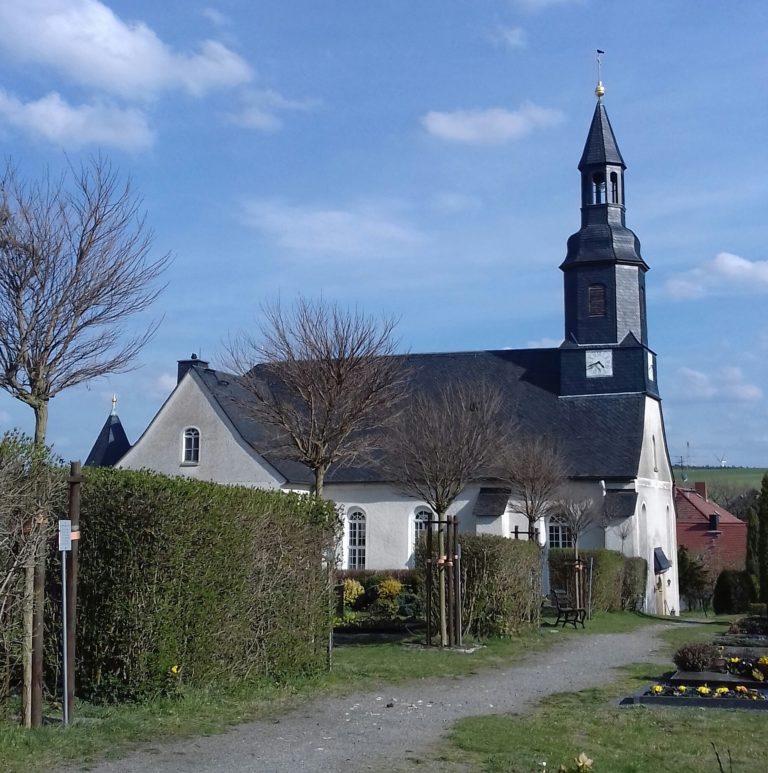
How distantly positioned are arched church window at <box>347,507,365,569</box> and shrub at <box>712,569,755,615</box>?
13.4 m

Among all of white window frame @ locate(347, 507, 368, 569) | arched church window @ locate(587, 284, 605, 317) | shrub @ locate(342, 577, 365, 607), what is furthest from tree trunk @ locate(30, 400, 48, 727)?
arched church window @ locate(587, 284, 605, 317)

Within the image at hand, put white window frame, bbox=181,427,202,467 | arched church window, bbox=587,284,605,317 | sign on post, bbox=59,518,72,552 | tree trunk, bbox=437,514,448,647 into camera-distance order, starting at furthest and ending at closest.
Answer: arched church window, bbox=587,284,605,317
white window frame, bbox=181,427,202,467
tree trunk, bbox=437,514,448,647
sign on post, bbox=59,518,72,552

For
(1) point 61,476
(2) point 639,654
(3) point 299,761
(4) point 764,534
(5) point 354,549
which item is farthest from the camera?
(5) point 354,549

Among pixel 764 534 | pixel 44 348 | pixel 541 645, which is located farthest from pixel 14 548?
pixel 764 534

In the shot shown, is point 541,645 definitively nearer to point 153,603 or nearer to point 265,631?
point 265,631

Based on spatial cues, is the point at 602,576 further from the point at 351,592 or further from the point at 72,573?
the point at 72,573

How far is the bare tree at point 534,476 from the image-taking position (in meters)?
30.8

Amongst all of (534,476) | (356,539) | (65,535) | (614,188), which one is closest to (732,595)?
(534,476)

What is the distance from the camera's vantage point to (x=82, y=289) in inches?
595

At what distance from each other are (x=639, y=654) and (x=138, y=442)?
2590 centimetres

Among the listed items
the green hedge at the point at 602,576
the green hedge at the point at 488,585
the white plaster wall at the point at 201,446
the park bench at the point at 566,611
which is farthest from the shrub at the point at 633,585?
the white plaster wall at the point at 201,446

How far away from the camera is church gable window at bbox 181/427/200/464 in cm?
3753

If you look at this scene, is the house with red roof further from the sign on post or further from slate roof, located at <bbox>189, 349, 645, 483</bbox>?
the sign on post

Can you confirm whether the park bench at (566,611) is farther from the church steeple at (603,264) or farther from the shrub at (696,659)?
the church steeple at (603,264)
